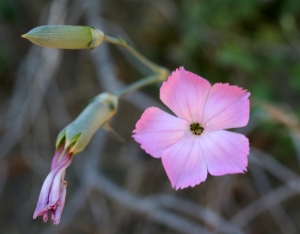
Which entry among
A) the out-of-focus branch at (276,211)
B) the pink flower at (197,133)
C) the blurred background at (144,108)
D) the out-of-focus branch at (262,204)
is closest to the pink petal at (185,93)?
the pink flower at (197,133)

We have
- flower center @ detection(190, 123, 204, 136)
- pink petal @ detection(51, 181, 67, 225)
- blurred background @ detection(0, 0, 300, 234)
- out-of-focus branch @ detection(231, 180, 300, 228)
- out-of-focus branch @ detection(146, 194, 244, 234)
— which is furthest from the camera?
blurred background @ detection(0, 0, 300, 234)

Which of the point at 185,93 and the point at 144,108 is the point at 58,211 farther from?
the point at 144,108

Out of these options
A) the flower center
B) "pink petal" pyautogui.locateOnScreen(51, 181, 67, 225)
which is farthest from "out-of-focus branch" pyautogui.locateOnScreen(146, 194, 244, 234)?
"pink petal" pyautogui.locateOnScreen(51, 181, 67, 225)

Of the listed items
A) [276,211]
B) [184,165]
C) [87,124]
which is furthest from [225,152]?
[276,211]

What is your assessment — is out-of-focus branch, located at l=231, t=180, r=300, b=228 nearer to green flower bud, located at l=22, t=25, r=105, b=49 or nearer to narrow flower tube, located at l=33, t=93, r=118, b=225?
narrow flower tube, located at l=33, t=93, r=118, b=225

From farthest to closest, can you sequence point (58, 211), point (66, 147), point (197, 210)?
point (197, 210) < point (66, 147) < point (58, 211)

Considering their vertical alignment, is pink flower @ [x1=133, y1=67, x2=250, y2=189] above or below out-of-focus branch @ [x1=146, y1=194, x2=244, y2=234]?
above
